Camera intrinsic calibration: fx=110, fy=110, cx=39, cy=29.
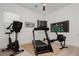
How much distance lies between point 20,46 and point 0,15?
2.03 feet

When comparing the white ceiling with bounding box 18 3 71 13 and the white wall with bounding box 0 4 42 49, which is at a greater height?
the white ceiling with bounding box 18 3 71 13

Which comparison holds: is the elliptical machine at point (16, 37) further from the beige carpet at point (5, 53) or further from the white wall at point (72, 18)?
the white wall at point (72, 18)

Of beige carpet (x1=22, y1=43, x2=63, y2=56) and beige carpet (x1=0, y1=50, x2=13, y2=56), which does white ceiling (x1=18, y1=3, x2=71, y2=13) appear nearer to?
beige carpet (x1=22, y1=43, x2=63, y2=56)

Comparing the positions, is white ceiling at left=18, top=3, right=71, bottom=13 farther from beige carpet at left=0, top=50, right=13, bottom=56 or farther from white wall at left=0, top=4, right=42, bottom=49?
beige carpet at left=0, top=50, right=13, bottom=56

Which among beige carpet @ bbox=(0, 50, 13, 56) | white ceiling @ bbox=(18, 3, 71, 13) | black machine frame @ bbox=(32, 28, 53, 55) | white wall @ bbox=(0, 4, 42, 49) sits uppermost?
white ceiling @ bbox=(18, 3, 71, 13)

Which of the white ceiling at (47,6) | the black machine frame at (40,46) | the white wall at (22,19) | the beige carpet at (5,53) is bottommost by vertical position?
the beige carpet at (5,53)

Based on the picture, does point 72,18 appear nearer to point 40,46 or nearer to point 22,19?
point 40,46

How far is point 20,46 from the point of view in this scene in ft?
6.14

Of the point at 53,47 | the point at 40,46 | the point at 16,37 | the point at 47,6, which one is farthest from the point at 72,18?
the point at 16,37

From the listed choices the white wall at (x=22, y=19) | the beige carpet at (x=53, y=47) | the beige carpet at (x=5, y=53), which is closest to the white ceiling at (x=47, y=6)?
the white wall at (x=22, y=19)

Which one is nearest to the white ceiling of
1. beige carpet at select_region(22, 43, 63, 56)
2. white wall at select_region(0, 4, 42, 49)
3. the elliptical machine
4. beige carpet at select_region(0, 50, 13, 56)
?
white wall at select_region(0, 4, 42, 49)

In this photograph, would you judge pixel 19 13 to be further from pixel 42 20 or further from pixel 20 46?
pixel 20 46

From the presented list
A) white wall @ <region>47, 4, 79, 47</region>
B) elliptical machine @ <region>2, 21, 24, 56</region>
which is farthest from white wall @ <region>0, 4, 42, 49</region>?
white wall @ <region>47, 4, 79, 47</region>

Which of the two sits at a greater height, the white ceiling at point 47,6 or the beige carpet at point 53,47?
the white ceiling at point 47,6
